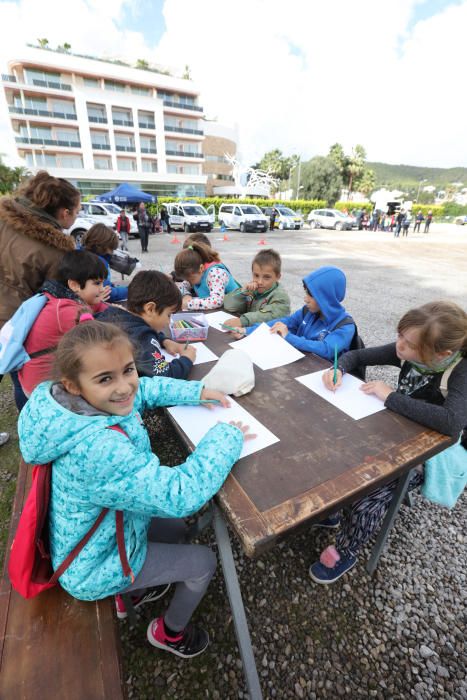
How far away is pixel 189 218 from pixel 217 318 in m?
17.6

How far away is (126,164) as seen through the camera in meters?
36.9

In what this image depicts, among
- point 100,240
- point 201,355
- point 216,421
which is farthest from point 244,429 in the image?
point 100,240

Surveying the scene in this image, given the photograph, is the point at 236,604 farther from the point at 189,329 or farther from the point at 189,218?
the point at 189,218

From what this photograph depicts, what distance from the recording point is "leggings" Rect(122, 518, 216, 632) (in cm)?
126

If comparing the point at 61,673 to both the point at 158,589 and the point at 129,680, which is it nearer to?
the point at 129,680

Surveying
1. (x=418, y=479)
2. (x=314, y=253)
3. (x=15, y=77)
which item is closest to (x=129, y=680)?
(x=418, y=479)

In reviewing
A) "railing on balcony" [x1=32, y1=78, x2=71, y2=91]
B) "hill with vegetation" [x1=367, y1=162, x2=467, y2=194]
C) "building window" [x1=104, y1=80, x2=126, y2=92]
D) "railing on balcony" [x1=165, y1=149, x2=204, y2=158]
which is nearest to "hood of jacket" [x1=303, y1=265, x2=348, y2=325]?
"railing on balcony" [x1=165, y1=149, x2=204, y2=158]

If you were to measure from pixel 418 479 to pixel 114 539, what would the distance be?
1492 mm

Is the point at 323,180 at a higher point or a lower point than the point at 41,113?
lower

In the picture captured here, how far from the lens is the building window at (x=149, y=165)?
123 feet

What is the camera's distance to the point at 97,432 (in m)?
0.97

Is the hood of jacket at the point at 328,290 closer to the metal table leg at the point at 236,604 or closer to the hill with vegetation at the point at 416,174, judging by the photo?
the metal table leg at the point at 236,604

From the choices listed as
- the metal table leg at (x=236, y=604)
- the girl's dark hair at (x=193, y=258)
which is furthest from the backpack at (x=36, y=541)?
the girl's dark hair at (x=193, y=258)

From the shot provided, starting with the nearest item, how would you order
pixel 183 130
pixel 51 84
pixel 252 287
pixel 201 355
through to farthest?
pixel 201 355 < pixel 252 287 < pixel 51 84 < pixel 183 130
